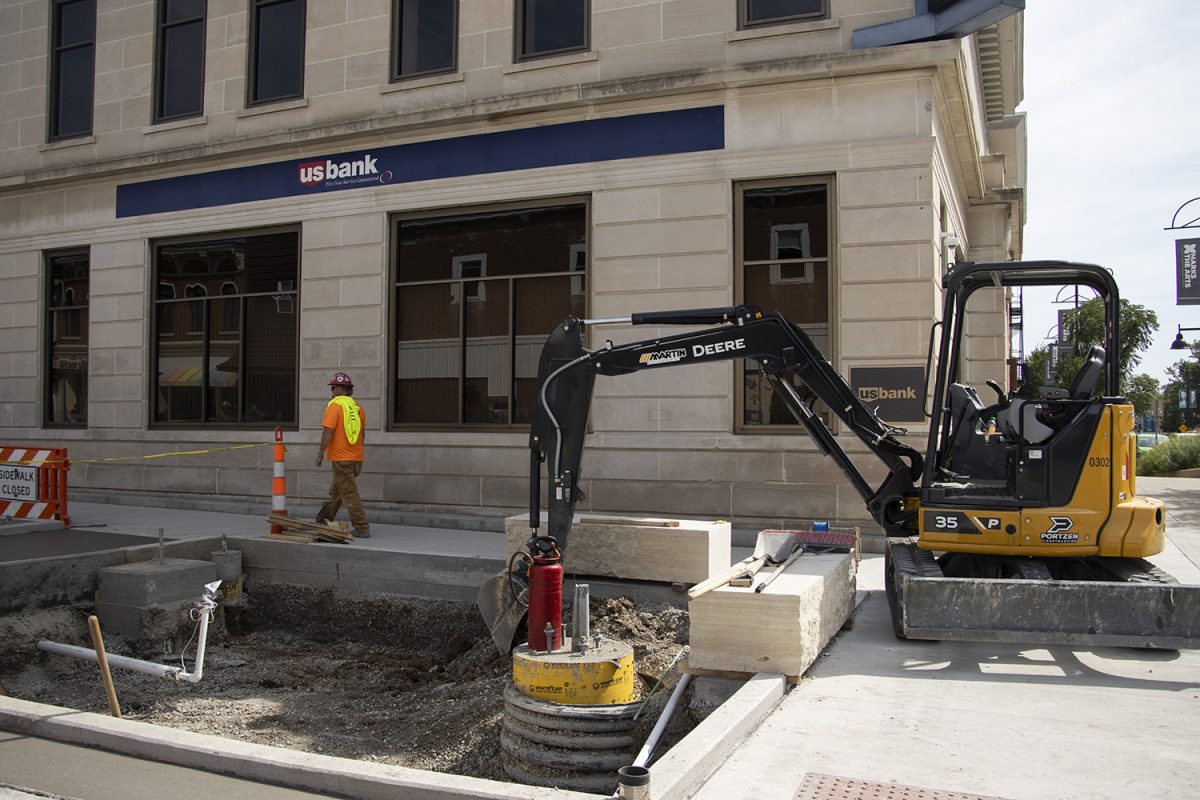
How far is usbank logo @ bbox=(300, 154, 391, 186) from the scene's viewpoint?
13.4 metres

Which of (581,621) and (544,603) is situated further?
(544,603)

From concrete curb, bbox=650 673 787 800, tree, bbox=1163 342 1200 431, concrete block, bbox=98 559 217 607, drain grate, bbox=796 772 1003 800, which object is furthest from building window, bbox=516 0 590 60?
tree, bbox=1163 342 1200 431

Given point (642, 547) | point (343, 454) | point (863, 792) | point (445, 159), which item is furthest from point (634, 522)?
point (445, 159)

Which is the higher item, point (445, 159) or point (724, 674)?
point (445, 159)

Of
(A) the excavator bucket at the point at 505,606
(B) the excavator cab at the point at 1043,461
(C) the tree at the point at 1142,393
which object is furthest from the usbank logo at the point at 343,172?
(C) the tree at the point at 1142,393

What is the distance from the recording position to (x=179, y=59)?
15.4 m

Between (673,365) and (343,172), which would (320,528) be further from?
(343,172)

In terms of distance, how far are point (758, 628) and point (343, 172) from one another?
10265 millimetres

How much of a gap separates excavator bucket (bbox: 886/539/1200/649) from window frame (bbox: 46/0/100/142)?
1579 centimetres

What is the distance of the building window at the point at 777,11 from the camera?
37.3ft

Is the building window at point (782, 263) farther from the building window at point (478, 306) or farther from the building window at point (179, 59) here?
the building window at point (179, 59)

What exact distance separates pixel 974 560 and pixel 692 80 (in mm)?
6875

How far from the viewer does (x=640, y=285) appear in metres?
11.8

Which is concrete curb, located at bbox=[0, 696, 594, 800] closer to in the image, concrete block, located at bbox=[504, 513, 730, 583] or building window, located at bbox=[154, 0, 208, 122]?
concrete block, located at bbox=[504, 513, 730, 583]
